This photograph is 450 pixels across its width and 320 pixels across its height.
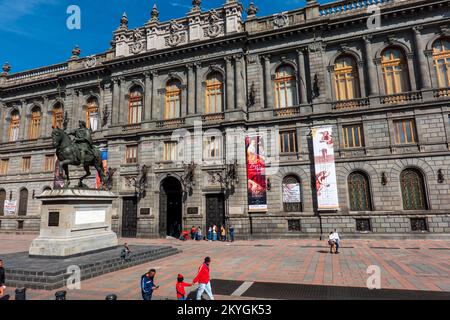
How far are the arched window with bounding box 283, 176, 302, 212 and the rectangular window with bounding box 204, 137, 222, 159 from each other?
21.8 feet

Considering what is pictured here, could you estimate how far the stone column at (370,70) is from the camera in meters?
23.7

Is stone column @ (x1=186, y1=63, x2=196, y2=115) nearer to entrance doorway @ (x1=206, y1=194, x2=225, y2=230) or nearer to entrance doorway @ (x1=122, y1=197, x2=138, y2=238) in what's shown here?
entrance doorway @ (x1=206, y1=194, x2=225, y2=230)

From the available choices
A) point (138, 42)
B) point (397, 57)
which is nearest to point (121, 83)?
point (138, 42)

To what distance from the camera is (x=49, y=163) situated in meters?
33.8

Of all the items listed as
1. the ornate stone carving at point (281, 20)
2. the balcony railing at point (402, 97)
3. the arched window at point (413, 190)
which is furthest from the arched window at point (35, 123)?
the arched window at point (413, 190)

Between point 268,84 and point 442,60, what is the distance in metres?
14.1

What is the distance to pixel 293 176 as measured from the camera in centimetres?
2458

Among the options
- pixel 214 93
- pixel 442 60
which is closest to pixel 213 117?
pixel 214 93

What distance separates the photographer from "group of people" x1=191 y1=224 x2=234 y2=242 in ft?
77.8

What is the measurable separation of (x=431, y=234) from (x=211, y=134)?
1922 cm

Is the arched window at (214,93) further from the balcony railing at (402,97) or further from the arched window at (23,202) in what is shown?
the arched window at (23,202)

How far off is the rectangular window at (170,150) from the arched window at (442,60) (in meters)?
23.3

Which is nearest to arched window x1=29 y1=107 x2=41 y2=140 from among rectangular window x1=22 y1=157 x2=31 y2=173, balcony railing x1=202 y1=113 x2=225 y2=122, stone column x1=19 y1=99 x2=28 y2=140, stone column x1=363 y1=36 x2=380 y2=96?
stone column x1=19 y1=99 x2=28 y2=140

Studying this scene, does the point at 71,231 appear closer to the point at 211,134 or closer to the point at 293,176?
the point at 211,134
